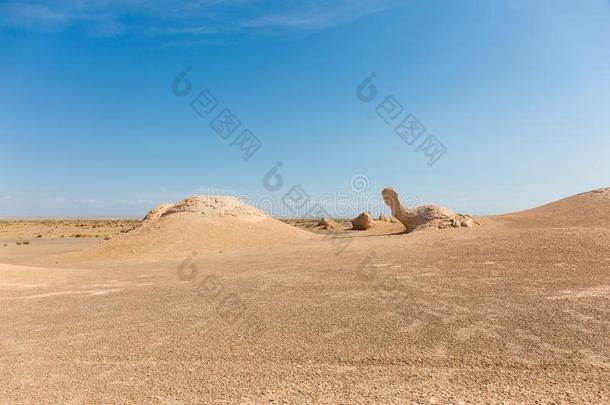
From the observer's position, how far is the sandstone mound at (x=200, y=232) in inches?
721

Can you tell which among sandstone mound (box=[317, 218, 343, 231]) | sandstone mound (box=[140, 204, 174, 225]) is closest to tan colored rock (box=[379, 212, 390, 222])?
sandstone mound (box=[317, 218, 343, 231])

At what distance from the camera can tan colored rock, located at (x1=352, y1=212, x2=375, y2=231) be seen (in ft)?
103

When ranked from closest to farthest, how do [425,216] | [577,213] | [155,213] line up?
1. [577,213]
2. [425,216]
3. [155,213]

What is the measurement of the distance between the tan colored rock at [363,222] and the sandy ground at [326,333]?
20.1 meters

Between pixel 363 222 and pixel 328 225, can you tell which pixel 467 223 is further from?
pixel 328 225

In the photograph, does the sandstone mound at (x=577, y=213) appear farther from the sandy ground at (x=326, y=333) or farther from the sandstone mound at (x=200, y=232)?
the sandstone mound at (x=200, y=232)

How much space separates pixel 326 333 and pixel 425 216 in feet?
53.9

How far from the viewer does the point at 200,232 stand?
67.1 feet

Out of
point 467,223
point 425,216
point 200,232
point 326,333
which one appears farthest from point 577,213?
point 200,232

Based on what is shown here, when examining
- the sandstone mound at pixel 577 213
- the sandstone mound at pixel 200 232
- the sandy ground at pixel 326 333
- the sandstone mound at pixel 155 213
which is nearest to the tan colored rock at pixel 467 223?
the sandstone mound at pixel 577 213

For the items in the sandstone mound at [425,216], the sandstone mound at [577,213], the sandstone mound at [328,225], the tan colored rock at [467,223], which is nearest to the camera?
the sandstone mound at [577,213]

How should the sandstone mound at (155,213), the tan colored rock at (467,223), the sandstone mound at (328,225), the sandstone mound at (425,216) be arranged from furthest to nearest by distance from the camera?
the sandstone mound at (328,225)
the sandstone mound at (155,213)
the sandstone mound at (425,216)
the tan colored rock at (467,223)

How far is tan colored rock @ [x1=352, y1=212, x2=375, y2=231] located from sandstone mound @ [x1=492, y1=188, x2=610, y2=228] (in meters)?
12.2

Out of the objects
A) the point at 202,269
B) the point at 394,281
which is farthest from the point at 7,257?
the point at 394,281
